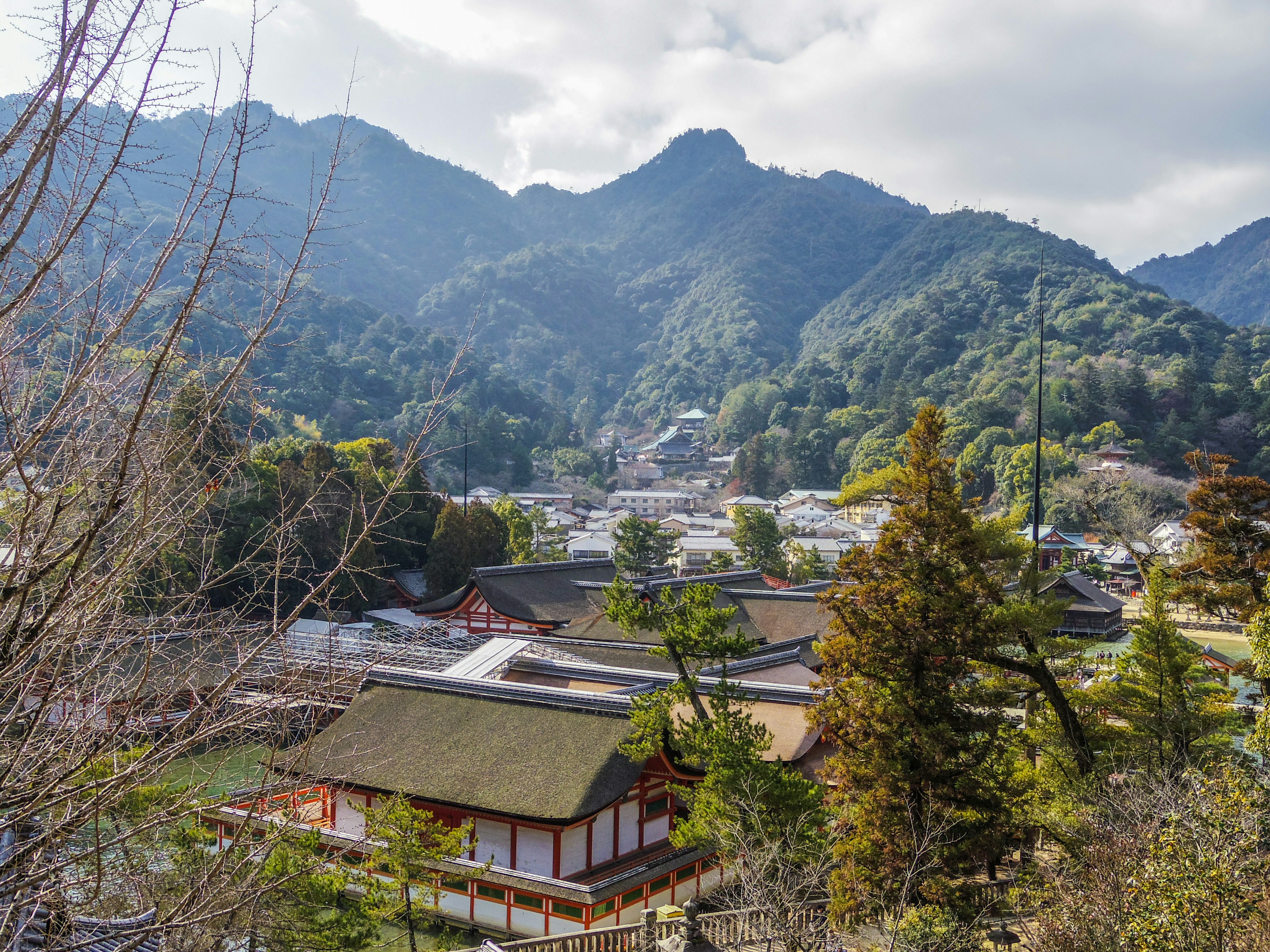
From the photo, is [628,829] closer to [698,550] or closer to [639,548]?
[639,548]

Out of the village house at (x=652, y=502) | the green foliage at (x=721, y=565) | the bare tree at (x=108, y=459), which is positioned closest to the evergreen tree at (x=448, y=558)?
the green foliage at (x=721, y=565)

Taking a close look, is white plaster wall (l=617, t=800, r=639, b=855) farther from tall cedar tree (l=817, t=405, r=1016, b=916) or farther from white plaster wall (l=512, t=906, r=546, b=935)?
tall cedar tree (l=817, t=405, r=1016, b=916)

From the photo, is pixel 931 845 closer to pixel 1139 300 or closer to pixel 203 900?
pixel 203 900

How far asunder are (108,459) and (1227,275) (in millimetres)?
202447

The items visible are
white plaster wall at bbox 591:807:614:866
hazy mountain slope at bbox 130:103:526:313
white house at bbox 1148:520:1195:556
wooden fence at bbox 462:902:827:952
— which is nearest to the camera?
wooden fence at bbox 462:902:827:952

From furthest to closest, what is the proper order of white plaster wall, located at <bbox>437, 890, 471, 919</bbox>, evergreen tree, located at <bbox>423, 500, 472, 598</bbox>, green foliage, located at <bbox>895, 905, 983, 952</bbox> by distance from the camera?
evergreen tree, located at <bbox>423, 500, 472, 598</bbox> < white plaster wall, located at <bbox>437, 890, 471, 919</bbox> < green foliage, located at <bbox>895, 905, 983, 952</bbox>

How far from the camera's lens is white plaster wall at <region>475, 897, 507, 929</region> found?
9.57m

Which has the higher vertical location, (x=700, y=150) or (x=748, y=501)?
(x=700, y=150)

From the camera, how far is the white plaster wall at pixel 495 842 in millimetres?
9836

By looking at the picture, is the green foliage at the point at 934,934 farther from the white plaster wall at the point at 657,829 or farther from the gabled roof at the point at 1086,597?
the gabled roof at the point at 1086,597

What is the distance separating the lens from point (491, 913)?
966 centimetres

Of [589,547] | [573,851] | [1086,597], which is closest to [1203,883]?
[573,851]

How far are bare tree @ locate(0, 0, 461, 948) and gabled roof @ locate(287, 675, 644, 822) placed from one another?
239 inches

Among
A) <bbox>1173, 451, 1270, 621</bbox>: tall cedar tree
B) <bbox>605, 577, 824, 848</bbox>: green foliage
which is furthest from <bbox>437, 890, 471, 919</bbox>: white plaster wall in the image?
<bbox>1173, 451, 1270, 621</bbox>: tall cedar tree
